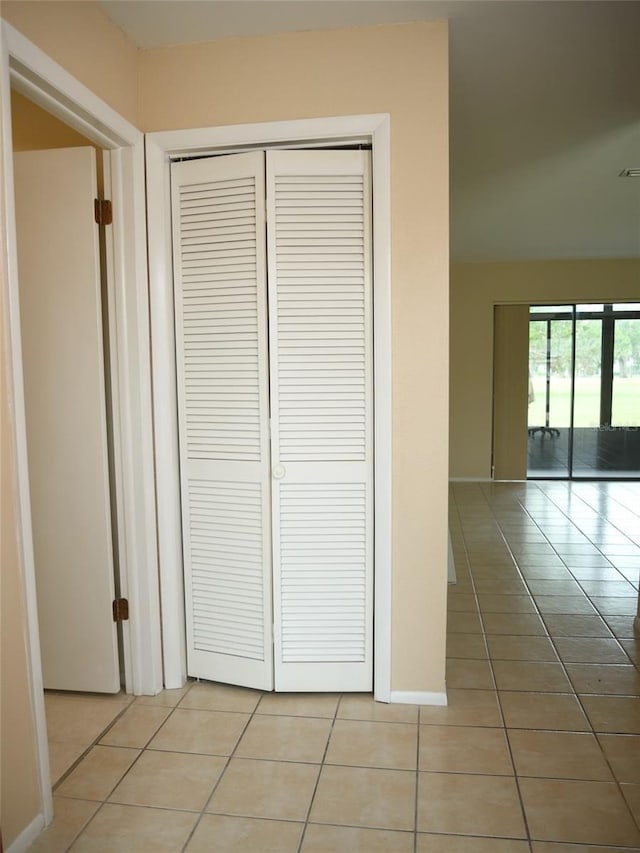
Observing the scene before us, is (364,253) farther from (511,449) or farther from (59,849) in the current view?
(511,449)

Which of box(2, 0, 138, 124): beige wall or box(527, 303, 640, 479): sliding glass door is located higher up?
box(2, 0, 138, 124): beige wall

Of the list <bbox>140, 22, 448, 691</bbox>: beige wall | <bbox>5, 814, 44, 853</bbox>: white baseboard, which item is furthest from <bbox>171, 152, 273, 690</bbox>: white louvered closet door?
<bbox>5, 814, 44, 853</bbox>: white baseboard

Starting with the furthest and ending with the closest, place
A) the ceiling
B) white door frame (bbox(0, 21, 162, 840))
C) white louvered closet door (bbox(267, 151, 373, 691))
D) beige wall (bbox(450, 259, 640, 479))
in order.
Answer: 1. beige wall (bbox(450, 259, 640, 479))
2. white louvered closet door (bbox(267, 151, 373, 691))
3. white door frame (bbox(0, 21, 162, 840))
4. the ceiling

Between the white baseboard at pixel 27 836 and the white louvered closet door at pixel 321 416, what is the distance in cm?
102

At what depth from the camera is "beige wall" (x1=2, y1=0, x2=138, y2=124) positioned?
1.90 metres

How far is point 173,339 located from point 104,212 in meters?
0.55

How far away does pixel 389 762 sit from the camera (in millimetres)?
2240

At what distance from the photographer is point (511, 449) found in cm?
770

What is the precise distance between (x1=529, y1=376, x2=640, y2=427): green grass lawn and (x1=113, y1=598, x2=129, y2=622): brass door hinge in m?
6.03

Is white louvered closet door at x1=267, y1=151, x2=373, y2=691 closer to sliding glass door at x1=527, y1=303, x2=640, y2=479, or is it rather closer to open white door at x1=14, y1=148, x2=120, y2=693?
open white door at x1=14, y1=148, x2=120, y2=693

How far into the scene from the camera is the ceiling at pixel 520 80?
2.30 metres

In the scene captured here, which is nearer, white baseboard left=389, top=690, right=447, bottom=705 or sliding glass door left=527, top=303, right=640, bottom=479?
white baseboard left=389, top=690, right=447, bottom=705

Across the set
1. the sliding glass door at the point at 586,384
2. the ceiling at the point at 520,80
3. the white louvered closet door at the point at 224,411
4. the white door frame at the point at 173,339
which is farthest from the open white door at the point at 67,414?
the sliding glass door at the point at 586,384

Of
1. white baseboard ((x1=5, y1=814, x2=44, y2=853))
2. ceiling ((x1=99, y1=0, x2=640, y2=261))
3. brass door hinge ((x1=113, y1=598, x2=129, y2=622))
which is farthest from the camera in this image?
brass door hinge ((x1=113, y1=598, x2=129, y2=622))
